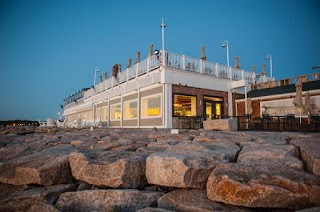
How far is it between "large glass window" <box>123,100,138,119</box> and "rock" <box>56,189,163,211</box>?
1357 centimetres

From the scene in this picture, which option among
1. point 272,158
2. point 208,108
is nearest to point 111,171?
point 272,158

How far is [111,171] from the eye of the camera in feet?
6.15

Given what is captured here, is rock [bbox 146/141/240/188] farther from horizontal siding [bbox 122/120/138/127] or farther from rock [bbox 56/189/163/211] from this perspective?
horizontal siding [bbox 122/120/138/127]

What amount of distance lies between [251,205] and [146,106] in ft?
43.1

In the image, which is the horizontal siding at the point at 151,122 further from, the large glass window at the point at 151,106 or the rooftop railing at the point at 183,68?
the rooftop railing at the point at 183,68

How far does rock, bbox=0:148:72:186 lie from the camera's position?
2002mm

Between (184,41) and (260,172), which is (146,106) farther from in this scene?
(184,41)

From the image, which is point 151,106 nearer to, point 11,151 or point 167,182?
point 11,151

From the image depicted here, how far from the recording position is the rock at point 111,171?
6.04ft

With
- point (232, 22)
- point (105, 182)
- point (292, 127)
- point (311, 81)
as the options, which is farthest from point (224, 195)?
point (232, 22)

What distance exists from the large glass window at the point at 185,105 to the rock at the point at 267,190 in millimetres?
12045

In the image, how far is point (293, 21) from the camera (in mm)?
103500

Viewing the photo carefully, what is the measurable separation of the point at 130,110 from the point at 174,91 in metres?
5.03

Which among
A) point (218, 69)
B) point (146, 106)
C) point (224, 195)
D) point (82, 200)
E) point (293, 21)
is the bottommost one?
point (82, 200)
